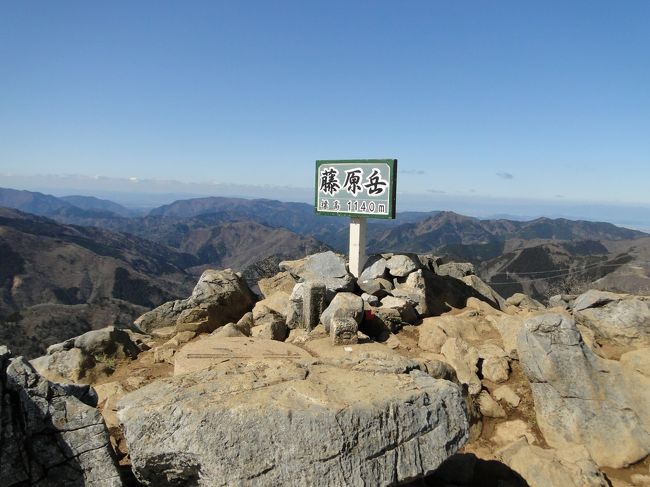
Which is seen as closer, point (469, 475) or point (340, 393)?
point (340, 393)

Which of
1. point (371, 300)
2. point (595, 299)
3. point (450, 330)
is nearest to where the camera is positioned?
point (595, 299)

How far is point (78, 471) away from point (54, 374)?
10343 mm

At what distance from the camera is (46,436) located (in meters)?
6.79

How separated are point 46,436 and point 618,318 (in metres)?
18.3

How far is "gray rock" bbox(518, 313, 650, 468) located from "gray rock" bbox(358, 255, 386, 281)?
9238 millimetres

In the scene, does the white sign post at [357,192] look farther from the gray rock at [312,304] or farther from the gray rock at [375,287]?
the gray rock at [312,304]

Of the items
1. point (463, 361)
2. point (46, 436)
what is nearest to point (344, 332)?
point (463, 361)

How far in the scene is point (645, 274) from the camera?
106125 millimetres

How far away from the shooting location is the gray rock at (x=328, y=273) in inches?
784

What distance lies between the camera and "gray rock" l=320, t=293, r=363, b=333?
16078 millimetres

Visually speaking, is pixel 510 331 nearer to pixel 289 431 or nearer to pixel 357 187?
pixel 357 187

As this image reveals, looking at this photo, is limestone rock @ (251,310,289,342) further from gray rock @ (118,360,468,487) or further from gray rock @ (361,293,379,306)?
gray rock @ (118,360,468,487)

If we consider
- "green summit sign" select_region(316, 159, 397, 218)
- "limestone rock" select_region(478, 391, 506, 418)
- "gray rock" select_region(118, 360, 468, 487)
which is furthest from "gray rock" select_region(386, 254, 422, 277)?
"gray rock" select_region(118, 360, 468, 487)

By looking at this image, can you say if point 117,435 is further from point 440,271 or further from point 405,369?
point 440,271
